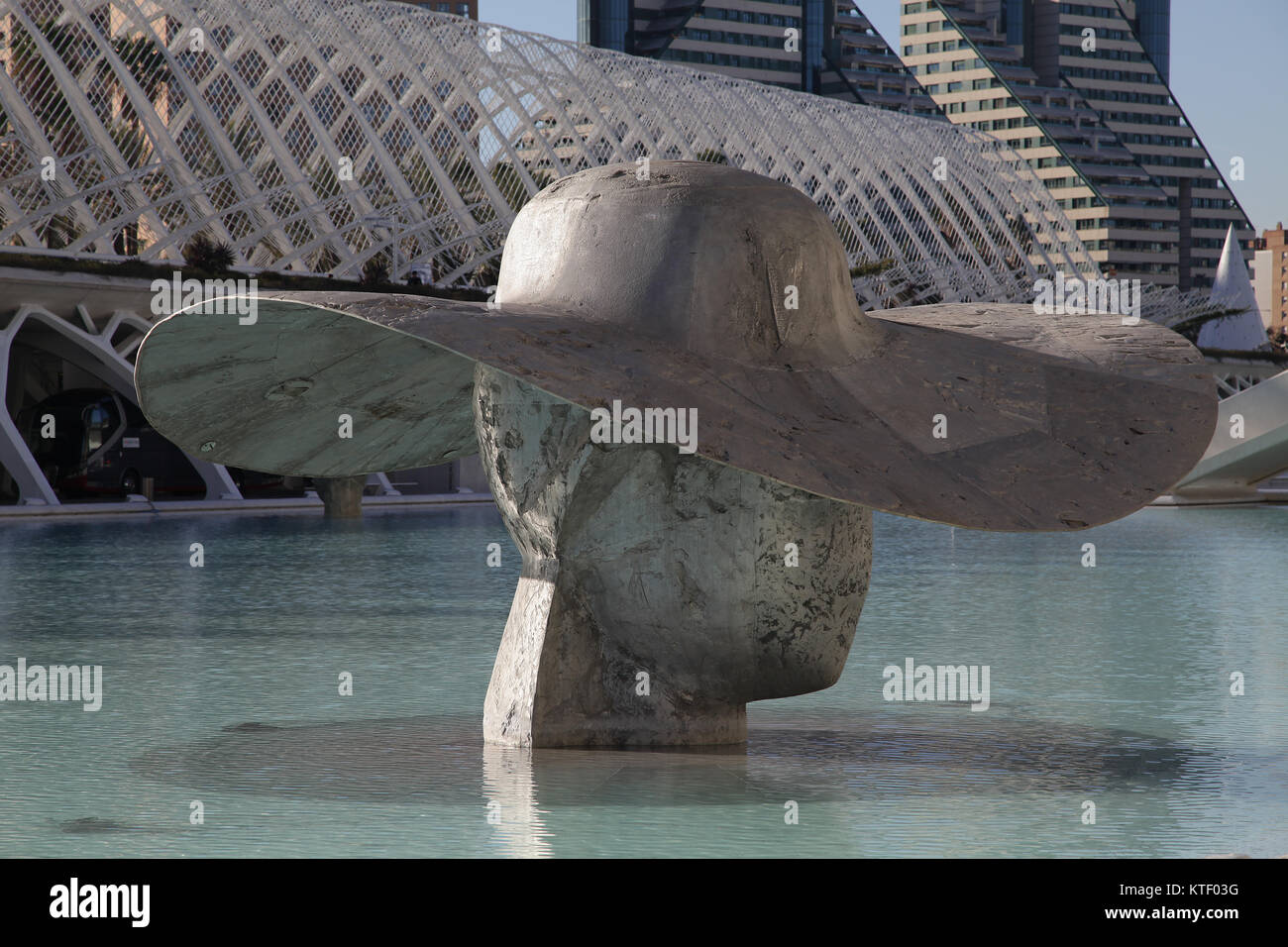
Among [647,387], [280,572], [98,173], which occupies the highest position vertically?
[98,173]

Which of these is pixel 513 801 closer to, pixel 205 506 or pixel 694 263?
pixel 694 263

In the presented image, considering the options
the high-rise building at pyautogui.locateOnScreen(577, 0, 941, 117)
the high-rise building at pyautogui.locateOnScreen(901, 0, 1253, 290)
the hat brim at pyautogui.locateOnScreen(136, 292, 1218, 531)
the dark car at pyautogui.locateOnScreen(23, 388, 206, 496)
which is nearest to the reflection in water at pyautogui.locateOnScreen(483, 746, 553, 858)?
the hat brim at pyautogui.locateOnScreen(136, 292, 1218, 531)

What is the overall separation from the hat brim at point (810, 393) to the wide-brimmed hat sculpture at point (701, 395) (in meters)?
0.02

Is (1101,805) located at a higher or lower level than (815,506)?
lower

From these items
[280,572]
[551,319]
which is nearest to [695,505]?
[551,319]

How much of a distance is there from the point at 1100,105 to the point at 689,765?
535ft

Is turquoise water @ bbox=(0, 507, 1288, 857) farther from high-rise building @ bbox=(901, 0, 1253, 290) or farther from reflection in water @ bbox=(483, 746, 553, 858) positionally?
high-rise building @ bbox=(901, 0, 1253, 290)

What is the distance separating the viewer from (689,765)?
7.47m

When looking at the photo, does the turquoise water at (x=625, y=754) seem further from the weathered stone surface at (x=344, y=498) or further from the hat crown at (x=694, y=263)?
the weathered stone surface at (x=344, y=498)

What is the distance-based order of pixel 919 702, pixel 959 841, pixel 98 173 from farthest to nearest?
pixel 98 173 → pixel 919 702 → pixel 959 841

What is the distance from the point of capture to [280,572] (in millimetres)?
19484

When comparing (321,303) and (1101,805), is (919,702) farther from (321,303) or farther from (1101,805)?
(321,303)

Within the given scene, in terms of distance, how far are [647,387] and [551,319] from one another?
2.17ft

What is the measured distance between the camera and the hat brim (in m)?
6.58
